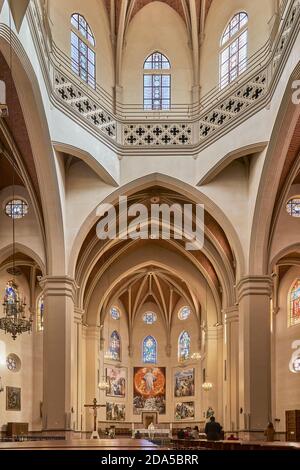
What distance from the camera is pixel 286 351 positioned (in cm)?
2753

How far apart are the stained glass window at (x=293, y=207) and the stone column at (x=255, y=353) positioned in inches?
102

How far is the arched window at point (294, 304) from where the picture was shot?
27453 millimetres

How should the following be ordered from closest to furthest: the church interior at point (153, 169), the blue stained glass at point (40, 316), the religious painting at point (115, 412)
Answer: the church interior at point (153, 169), the blue stained glass at point (40, 316), the religious painting at point (115, 412)

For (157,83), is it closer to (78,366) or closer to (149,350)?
(78,366)

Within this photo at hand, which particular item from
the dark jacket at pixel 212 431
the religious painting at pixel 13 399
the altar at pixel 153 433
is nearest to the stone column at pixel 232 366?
the religious painting at pixel 13 399

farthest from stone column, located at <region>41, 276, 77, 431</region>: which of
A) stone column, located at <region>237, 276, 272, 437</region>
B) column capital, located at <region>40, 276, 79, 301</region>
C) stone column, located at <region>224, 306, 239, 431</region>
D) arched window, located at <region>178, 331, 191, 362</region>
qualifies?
arched window, located at <region>178, 331, 191, 362</region>

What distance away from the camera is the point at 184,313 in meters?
39.1

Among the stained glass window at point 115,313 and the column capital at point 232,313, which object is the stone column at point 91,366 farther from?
the column capital at point 232,313

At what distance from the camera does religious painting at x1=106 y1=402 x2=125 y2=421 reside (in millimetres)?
36594

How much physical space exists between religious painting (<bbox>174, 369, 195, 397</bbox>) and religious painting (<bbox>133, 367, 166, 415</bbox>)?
3.19 feet

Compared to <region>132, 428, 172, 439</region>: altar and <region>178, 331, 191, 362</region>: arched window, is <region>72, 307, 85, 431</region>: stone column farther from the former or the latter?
<region>178, 331, 191, 362</region>: arched window

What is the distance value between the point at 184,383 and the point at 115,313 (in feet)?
18.0
